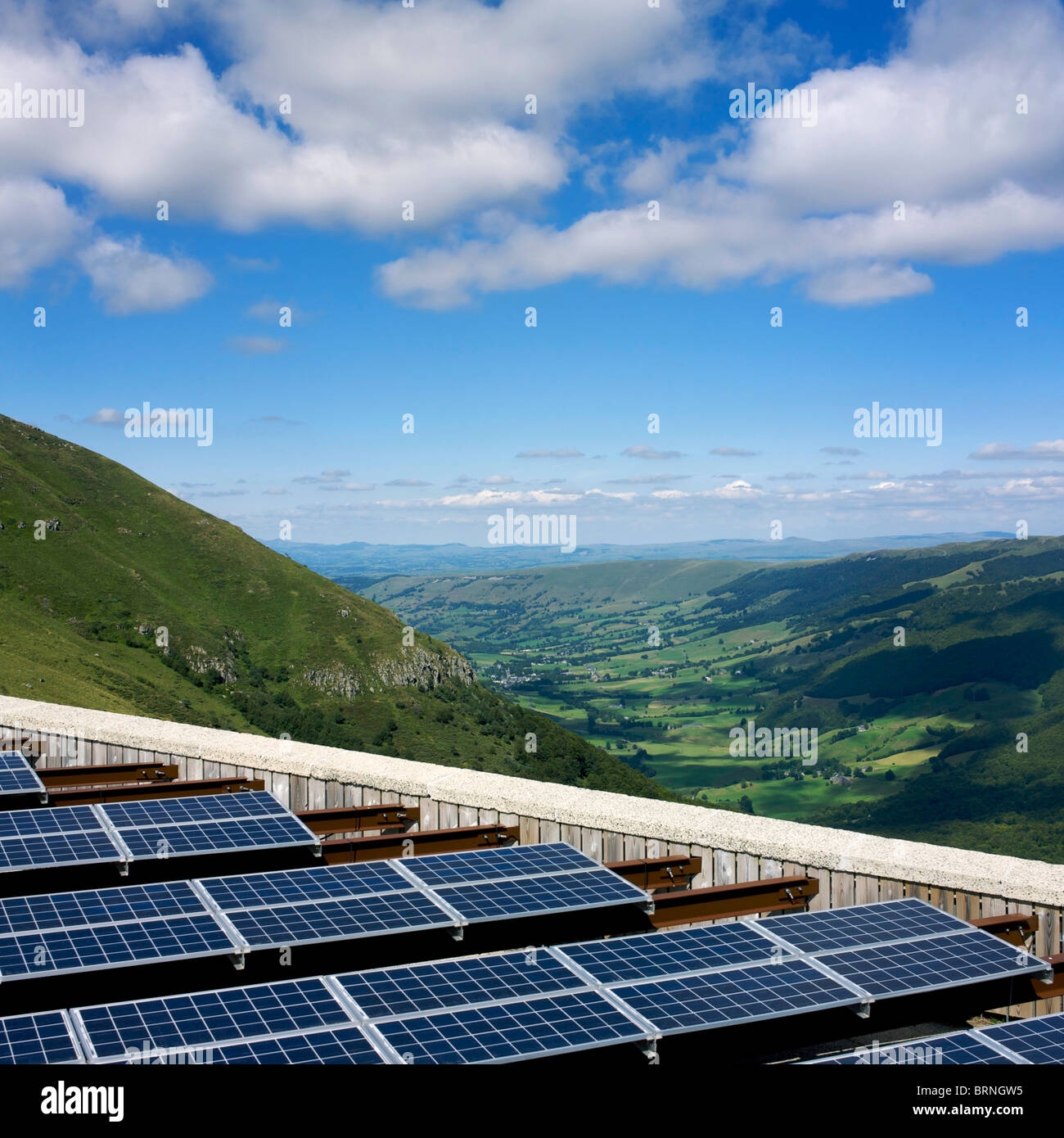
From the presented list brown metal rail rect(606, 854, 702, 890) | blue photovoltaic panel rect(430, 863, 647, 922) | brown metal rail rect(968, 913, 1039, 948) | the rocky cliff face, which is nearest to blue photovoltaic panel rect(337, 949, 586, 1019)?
blue photovoltaic panel rect(430, 863, 647, 922)

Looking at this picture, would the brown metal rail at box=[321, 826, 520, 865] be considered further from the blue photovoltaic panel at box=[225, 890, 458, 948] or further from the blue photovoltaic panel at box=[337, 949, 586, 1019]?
the blue photovoltaic panel at box=[337, 949, 586, 1019]

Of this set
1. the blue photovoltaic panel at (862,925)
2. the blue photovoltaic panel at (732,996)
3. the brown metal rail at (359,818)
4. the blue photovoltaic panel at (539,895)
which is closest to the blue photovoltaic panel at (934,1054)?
the blue photovoltaic panel at (732,996)

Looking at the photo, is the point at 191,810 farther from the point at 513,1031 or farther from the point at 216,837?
the point at 513,1031

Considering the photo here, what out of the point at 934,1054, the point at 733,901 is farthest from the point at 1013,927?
the point at 934,1054

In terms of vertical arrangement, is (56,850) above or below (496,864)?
above

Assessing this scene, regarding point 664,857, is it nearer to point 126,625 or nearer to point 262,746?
point 262,746
